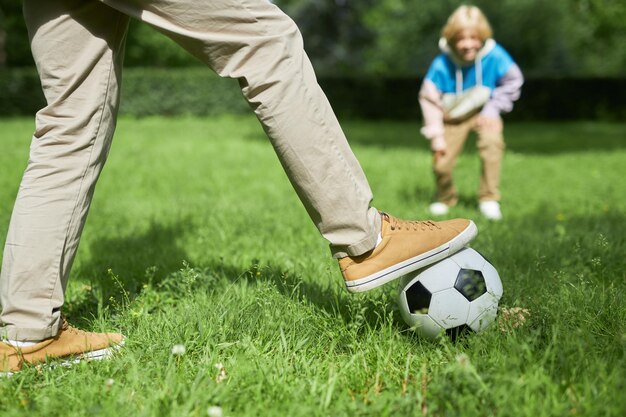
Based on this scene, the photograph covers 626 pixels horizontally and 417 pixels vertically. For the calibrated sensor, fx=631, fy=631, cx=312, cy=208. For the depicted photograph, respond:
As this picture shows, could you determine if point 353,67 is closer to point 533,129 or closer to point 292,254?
point 533,129

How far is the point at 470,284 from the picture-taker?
237 centimetres

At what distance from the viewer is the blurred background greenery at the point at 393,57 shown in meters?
20.4

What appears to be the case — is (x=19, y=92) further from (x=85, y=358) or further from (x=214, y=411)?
(x=214, y=411)

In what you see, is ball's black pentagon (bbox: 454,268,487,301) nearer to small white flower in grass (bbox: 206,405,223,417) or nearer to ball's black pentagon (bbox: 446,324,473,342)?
ball's black pentagon (bbox: 446,324,473,342)

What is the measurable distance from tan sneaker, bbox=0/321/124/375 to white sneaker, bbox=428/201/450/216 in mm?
3172

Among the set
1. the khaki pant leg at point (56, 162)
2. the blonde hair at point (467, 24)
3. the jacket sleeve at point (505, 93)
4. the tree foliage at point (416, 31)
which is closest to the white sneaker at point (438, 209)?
the jacket sleeve at point (505, 93)

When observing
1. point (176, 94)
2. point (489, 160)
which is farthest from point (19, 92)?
point (489, 160)

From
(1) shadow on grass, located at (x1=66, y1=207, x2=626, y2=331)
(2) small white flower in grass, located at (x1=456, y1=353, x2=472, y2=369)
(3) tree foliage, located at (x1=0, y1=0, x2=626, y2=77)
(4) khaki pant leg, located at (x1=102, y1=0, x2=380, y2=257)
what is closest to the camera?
(2) small white flower in grass, located at (x1=456, y1=353, x2=472, y2=369)

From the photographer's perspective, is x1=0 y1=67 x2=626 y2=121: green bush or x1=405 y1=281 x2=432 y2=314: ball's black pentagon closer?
x1=405 y1=281 x2=432 y2=314: ball's black pentagon

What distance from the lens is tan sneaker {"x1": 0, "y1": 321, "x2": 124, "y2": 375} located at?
2.08 m

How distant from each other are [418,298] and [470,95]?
3.40m

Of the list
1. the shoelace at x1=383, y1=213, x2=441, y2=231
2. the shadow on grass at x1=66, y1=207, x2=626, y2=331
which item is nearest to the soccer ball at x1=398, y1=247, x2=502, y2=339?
the shadow on grass at x1=66, y1=207, x2=626, y2=331

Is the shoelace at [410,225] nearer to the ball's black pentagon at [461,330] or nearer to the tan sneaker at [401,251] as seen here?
the tan sneaker at [401,251]

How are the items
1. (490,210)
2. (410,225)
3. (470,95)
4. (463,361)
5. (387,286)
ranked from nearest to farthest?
(463,361)
(410,225)
(387,286)
(490,210)
(470,95)
